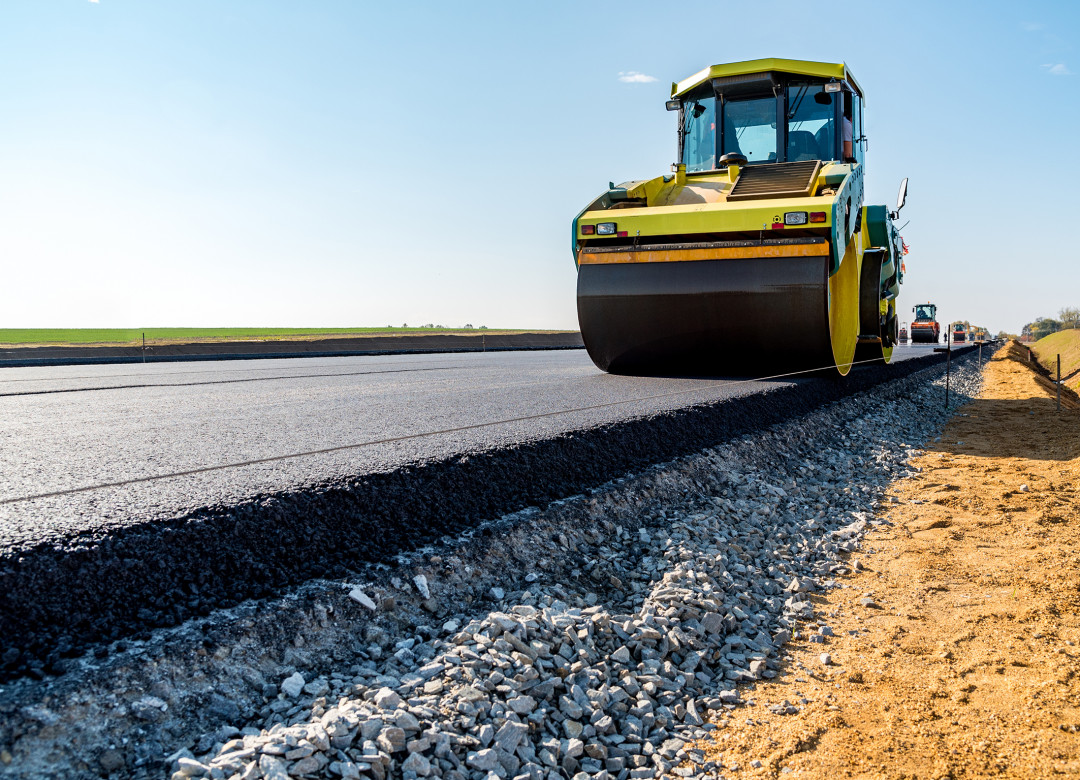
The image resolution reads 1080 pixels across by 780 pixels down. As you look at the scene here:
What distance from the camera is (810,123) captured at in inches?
345

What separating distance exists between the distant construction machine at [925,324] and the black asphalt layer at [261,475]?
39.4 meters

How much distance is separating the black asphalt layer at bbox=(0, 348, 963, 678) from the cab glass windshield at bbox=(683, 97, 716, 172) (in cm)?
295

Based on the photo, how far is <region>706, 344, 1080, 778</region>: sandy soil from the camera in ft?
8.41

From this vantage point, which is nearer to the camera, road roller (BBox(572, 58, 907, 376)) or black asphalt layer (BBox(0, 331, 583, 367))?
road roller (BBox(572, 58, 907, 376))

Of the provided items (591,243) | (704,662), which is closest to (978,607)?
(704,662)

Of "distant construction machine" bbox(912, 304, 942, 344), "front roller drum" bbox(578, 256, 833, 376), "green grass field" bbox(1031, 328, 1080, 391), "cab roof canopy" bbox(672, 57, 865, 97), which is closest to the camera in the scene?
"front roller drum" bbox(578, 256, 833, 376)

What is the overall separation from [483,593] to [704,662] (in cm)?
95

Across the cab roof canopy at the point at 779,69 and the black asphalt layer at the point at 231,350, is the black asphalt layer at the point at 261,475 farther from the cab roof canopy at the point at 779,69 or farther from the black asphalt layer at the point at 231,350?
the black asphalt layer at the point at 231,350

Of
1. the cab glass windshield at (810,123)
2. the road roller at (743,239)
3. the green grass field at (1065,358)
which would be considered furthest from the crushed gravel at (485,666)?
the green grass field at (1065,358)

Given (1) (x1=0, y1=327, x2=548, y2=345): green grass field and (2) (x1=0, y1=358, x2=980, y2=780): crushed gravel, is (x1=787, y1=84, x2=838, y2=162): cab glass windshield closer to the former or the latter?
(2) (x1=0, y1=358, x2=980, y2=780): crushed gravel

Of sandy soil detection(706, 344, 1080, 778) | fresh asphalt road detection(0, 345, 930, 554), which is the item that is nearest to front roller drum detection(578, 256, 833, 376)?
fresh asphalt road detection(0, 345, 930, 554)

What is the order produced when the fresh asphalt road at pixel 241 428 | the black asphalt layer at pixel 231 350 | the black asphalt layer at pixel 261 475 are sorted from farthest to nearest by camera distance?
1. the black asphalt layer at pixel 231 350
2. the fresh asphalt road at pixel 241 428
3. the black asphalt layer at pixel 261 475

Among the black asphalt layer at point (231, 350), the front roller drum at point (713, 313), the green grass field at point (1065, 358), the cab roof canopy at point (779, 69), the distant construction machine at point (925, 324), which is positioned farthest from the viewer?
the distant construction machine at point (925, 324)

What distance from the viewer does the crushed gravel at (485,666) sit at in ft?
6.81
